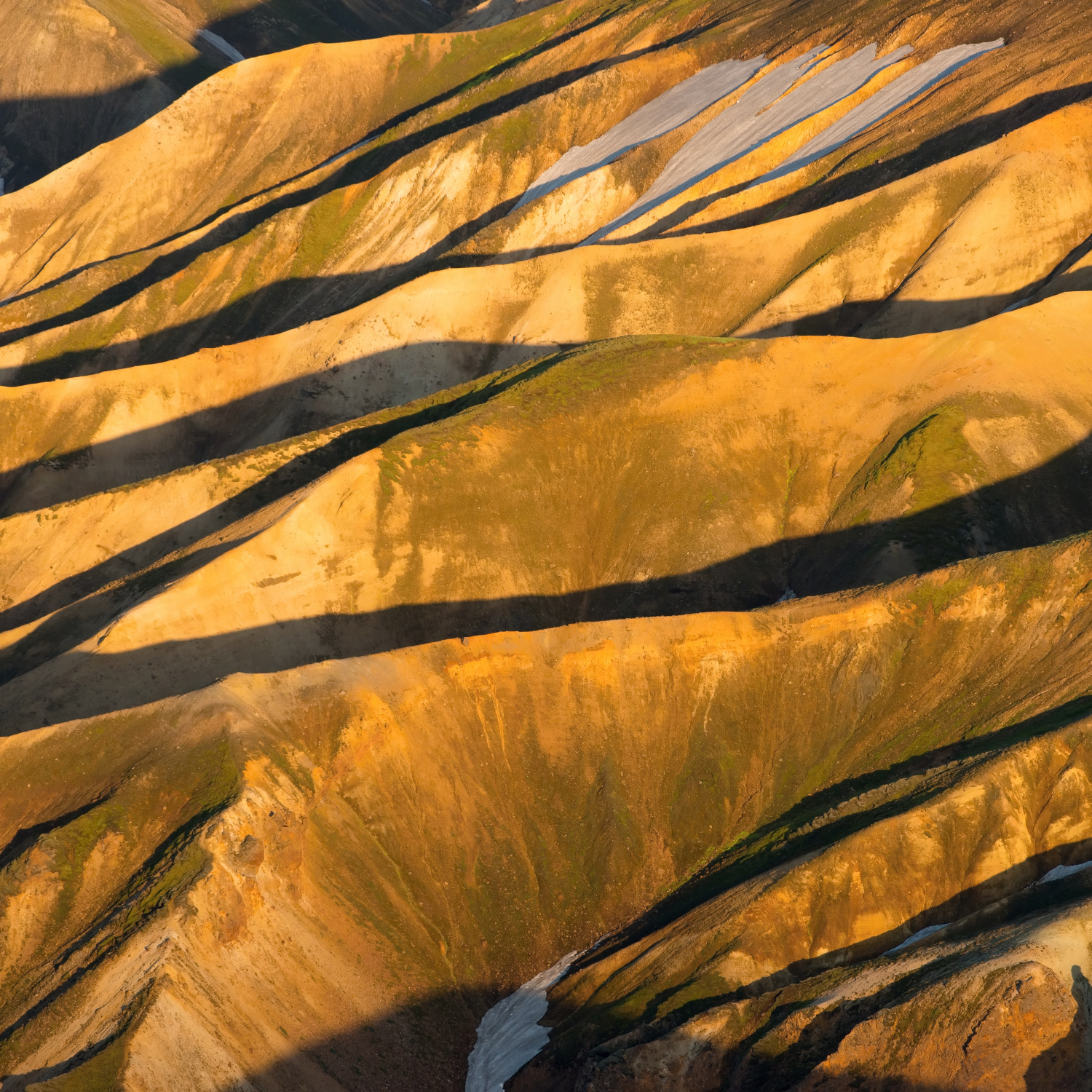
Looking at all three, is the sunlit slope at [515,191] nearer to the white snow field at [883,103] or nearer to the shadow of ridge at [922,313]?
the shadow of ridge at [922,313]

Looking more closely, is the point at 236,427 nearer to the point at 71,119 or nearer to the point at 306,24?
the point at 71,119

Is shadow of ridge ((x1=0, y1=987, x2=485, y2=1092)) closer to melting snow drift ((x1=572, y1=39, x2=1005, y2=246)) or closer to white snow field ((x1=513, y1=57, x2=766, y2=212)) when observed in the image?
melting snow drift ((x1=572, y1=39, x2=1005, y2=246))

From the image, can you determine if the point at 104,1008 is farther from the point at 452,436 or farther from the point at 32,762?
the point at 452,436

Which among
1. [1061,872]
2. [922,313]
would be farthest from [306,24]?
[1061,872]

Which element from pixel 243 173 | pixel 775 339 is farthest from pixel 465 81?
pixel 775 339

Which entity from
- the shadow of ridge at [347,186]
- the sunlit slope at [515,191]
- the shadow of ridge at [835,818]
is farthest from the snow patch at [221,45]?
the shadow of ridge at [835,818]

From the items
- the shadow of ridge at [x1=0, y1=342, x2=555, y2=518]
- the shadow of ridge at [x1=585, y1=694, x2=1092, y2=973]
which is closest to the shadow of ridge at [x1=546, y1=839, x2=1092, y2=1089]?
the shadow of ridge at [x1=585, y1=694, x2=1092, y2=973]
